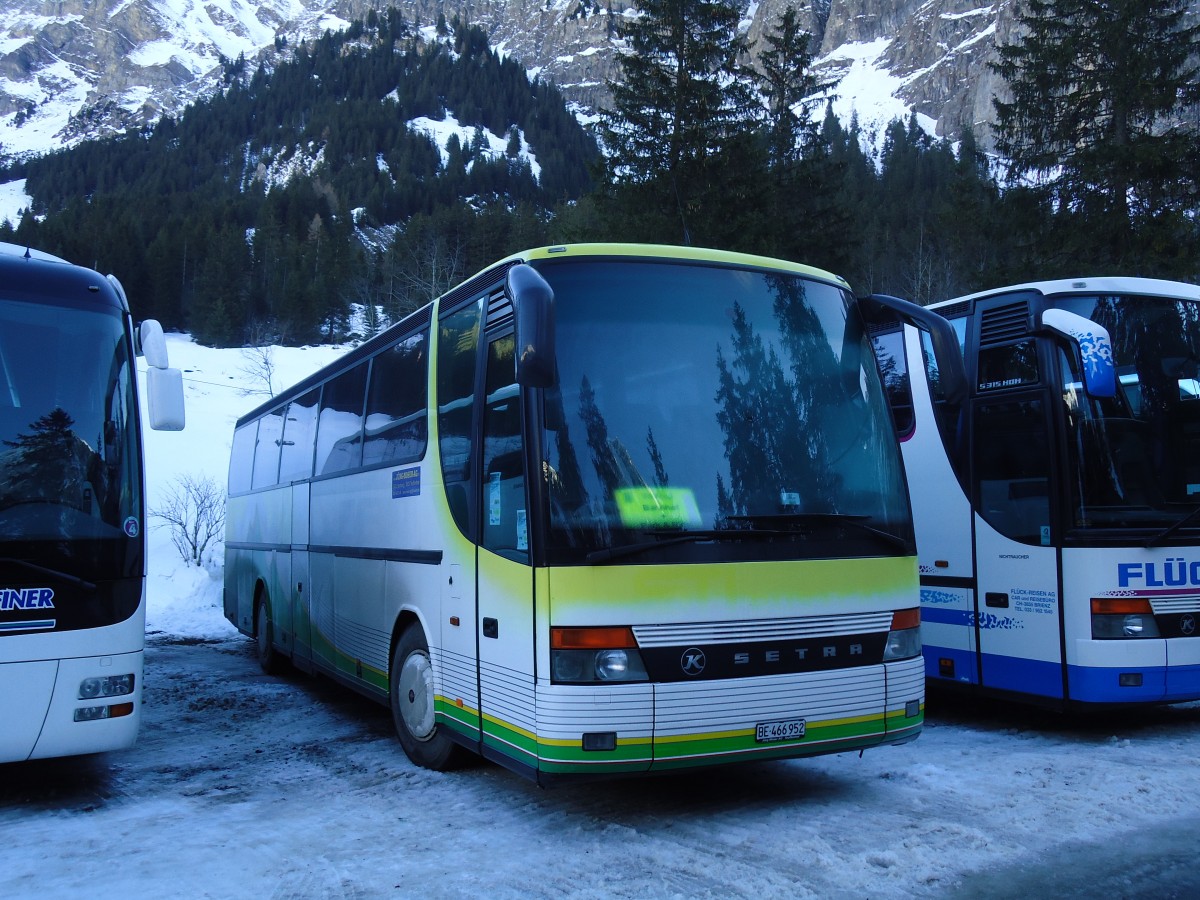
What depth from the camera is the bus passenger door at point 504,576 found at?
5207 millimetres

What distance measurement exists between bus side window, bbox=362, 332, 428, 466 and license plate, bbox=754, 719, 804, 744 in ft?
8.95

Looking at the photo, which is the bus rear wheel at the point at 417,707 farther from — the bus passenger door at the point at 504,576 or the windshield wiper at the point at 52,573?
the windshield wiper at the point at 52,573

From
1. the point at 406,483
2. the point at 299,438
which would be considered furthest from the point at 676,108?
the point at 406,483

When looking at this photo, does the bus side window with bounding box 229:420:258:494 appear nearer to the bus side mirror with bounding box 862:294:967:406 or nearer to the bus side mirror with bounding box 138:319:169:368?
the bus side mirror with bounding box 138:319:169:368

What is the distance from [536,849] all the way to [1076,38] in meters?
23.6

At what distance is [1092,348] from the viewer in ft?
20.9

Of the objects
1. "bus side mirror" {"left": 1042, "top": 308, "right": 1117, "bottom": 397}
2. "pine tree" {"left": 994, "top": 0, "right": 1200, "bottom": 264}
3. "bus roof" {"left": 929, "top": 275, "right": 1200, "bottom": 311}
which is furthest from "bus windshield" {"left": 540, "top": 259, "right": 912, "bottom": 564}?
"pine tree" {"left": 994, "top": 0, "right": 1200, "bottom": 264}

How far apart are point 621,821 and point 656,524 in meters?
1.57

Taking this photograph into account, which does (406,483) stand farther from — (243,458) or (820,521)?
(243,458)

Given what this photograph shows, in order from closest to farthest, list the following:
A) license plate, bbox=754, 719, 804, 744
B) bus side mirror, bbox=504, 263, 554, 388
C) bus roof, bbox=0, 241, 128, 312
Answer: bus side mirror, bbox=504, 263, 554, 388, license plate, bbox=754, 719, 804, 744, bus roof, bbox=0, 241, 128, 312

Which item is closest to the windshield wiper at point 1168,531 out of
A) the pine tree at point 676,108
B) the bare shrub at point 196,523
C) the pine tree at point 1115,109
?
the bare shrub at point 196,523

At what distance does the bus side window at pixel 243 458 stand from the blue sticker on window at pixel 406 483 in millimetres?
5819

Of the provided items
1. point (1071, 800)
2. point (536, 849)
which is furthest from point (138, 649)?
point (1071, 800)

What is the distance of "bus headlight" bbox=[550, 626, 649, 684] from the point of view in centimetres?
500
